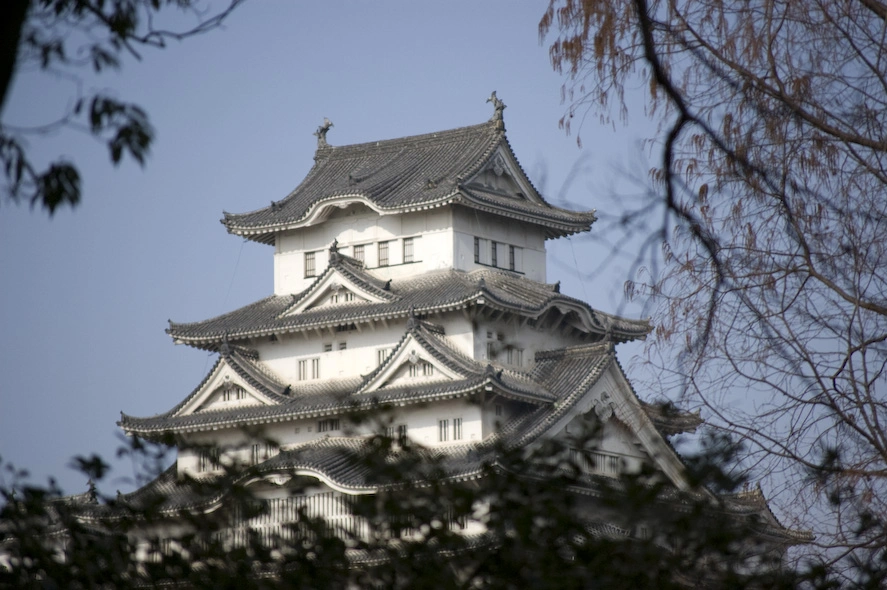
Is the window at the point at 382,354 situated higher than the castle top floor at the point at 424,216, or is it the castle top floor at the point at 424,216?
the castle top floor at the point at 424,216

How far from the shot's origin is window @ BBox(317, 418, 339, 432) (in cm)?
3547

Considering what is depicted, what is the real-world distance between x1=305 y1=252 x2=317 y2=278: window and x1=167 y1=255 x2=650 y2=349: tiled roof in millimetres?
898

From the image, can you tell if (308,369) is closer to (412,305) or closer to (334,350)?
(334,350)

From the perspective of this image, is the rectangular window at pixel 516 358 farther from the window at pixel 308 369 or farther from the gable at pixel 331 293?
the window at pixel 308 369

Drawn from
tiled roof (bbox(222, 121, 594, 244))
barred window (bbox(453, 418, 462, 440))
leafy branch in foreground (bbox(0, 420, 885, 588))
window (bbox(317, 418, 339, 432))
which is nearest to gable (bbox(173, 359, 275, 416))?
window (bbox(317, 418, 339, 432))


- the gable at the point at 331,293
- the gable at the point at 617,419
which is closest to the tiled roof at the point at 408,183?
the gable at the point at 331,293

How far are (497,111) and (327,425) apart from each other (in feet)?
34.2

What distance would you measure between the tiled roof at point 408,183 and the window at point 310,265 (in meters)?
1.10

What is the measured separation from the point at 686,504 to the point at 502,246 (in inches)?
1129

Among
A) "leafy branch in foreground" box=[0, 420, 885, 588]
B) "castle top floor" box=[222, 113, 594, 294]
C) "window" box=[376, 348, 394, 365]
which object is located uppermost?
"castle top floor" box=[222, 113, 594, 294]

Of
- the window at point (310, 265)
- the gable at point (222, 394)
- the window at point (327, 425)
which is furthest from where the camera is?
the window at point (310, 265)

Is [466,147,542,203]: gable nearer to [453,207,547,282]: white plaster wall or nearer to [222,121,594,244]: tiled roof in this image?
[222,121,594,244]: tiled roof

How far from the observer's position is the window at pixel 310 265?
1523 inches

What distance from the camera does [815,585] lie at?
8.73m
